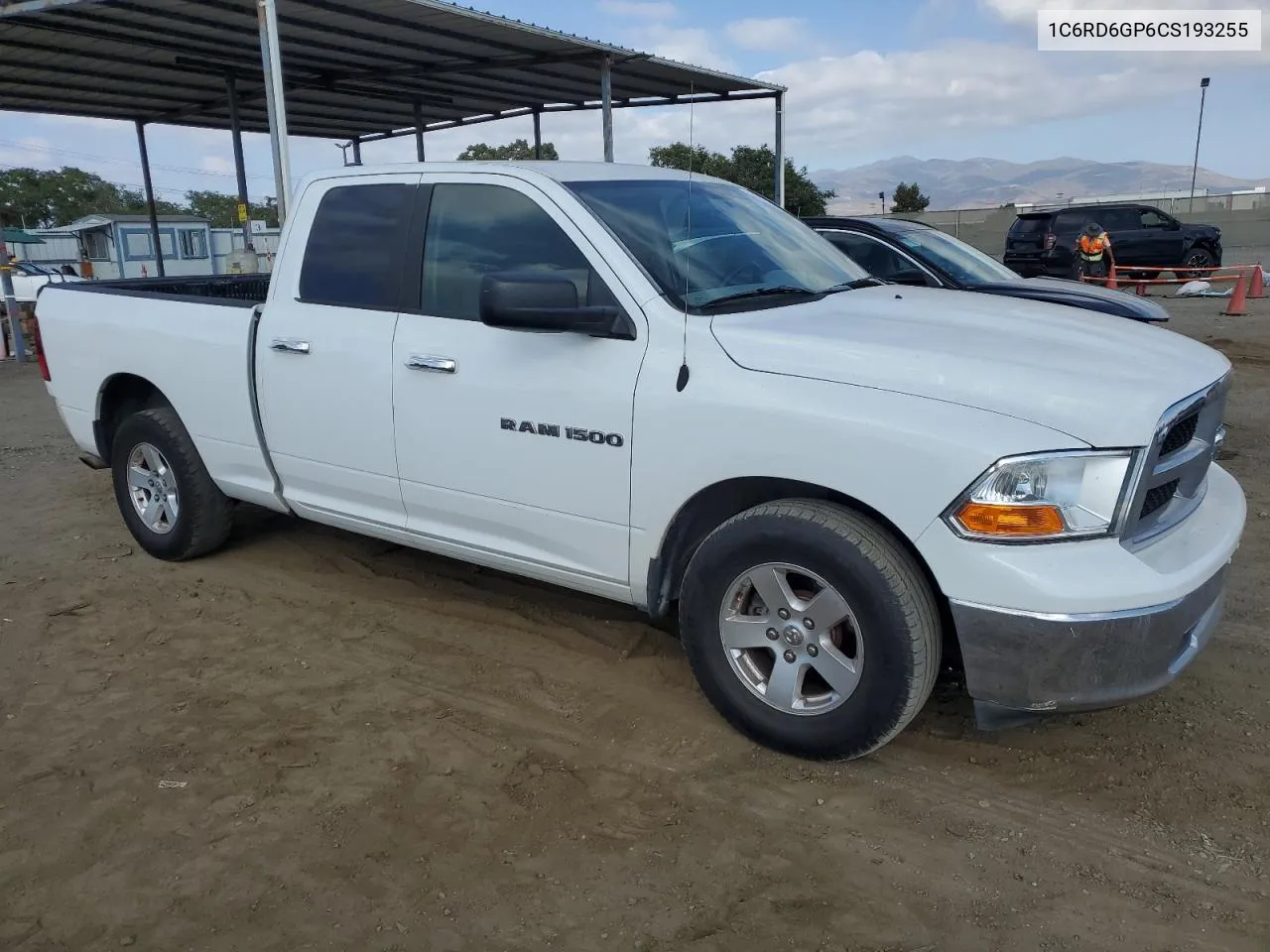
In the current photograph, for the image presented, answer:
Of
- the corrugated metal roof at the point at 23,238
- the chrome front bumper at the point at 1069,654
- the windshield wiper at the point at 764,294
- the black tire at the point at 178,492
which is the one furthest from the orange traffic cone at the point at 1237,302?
the corrugated metal roof at the point at 23,238

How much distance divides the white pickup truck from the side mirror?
1 cm

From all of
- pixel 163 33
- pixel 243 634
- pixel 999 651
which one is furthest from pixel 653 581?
pixel 163 33

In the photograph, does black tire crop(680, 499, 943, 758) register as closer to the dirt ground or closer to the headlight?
the dirt ground

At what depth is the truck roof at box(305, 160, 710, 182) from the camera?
12.4ft

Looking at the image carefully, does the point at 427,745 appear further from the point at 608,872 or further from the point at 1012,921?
the point at 1012,921

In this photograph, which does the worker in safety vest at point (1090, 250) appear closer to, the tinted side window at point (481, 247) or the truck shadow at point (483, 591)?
the truck shadow at point (483, 591)

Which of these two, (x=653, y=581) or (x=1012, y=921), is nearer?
(x=1012, y=921)

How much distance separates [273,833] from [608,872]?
1.03 m

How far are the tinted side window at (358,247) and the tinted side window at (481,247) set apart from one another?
17cm

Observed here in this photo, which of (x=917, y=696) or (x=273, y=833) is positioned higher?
(x=917, y=696)

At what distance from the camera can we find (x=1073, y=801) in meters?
2.97

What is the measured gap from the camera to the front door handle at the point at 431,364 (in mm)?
3717

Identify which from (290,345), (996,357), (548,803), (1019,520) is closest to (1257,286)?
(996,357)

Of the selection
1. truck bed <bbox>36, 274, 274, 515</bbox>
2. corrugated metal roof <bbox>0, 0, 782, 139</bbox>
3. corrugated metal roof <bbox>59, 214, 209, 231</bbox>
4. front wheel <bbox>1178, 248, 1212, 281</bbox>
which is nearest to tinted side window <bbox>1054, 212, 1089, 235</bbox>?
front wheel <bbox>1178, 248, 1212, 281</bbox>
